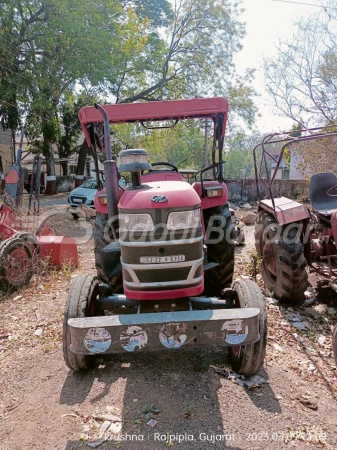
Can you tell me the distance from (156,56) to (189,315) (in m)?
20.1

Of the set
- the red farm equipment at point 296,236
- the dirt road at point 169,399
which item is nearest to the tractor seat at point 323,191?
the red farm equipment at point 296,236

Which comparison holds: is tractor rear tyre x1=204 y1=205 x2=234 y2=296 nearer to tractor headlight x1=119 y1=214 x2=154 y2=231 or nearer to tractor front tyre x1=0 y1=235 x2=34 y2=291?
tractor headlight x1=119 y1=214 x2=154 y2=231

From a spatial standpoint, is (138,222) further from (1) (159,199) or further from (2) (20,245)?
(2) (20,245)

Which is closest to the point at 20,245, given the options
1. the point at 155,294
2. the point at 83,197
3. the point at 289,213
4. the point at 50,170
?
the point at 155,294

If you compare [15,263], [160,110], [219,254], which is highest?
[160,110]

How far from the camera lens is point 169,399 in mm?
2732

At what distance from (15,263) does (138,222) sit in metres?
3.25

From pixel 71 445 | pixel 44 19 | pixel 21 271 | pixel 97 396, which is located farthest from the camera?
pixel 44 19

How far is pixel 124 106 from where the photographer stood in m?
4.12

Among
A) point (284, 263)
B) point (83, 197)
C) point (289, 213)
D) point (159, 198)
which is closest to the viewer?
point (159, 198)

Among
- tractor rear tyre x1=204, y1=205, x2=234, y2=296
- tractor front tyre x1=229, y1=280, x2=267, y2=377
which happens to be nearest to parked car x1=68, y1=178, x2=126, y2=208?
tractor rear tyre x1=204, y1=205, x2=234, y2=296

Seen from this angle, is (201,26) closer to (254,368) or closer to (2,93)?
(2,93)

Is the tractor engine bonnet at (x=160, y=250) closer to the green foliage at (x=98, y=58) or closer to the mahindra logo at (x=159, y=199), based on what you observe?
the mahindra logo at (x=159, y=199)

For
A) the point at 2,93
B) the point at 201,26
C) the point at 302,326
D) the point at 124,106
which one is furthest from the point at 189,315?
the point at 201,26
